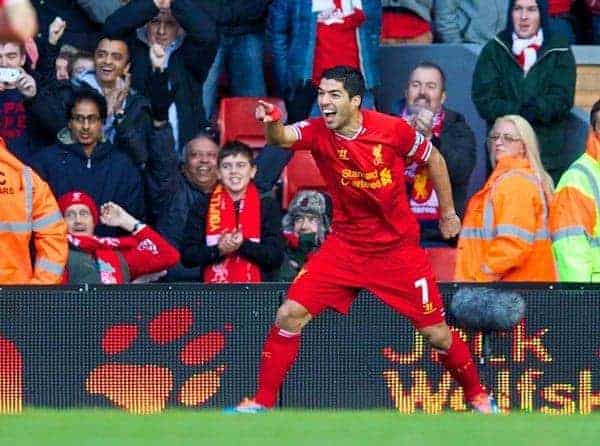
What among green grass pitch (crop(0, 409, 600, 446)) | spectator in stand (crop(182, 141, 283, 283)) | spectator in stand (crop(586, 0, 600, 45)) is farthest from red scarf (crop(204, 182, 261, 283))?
spectator in stand (crop(586, 0, 600, 45))

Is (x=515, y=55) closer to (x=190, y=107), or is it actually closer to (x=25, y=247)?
(x=190, y=107)

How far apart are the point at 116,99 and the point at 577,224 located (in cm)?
340

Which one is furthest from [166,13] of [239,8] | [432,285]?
[432,285]

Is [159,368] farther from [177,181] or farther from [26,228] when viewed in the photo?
[177,181]

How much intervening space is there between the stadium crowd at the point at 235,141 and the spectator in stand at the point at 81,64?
0.06 feet

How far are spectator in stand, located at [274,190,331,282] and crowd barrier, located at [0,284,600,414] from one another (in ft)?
3.71

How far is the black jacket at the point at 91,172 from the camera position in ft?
40.8

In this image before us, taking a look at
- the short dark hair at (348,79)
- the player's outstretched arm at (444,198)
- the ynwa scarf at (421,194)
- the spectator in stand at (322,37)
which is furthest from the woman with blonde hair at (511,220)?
the spectator in stand at (322,37)

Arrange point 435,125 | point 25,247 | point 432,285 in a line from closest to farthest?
point 432,285, point 25,247, point 435,125

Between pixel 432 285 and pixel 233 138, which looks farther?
pixel 233 138

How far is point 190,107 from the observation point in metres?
13.6

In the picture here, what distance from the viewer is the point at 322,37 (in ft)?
45.0

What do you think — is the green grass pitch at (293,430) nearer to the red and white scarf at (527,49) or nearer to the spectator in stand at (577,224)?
the spectator in stand at (577,224)

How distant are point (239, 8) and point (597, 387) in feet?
13.4
